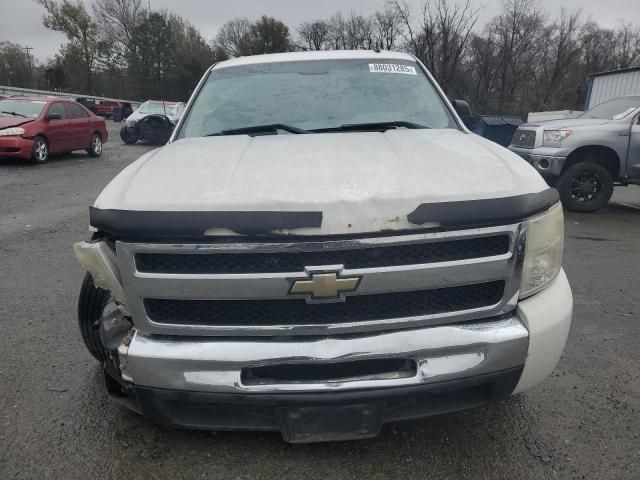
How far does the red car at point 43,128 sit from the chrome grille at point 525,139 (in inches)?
425

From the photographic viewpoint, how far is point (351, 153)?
2.21m

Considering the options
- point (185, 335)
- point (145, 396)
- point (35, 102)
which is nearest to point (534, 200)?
point (185, 335)

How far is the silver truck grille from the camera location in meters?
1.72

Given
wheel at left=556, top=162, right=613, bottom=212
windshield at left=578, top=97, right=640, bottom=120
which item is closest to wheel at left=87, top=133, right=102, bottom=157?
wheel at left=556, top=162, right=613, bottom=212

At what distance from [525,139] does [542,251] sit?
6.80 metres

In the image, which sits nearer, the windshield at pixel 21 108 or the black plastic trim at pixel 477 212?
the black plastic trim at pixel 477 212

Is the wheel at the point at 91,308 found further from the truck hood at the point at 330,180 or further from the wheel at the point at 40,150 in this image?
the wheel at the point at 40,150

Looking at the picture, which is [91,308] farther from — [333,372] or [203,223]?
[333,372]

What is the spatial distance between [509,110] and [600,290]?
1790 inches

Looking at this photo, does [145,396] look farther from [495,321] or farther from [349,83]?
[349,83]

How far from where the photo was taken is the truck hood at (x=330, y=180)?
5.63ft

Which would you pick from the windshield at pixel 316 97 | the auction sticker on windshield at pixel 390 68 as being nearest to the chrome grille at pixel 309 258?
the windshield at pixel 316 97

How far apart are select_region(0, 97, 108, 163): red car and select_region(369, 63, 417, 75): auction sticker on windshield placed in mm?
10798

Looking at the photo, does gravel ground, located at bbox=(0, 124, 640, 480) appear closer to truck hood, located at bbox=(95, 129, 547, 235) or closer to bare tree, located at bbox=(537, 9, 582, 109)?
truck hood, located at bbox=(95, 129, 547, 235)
